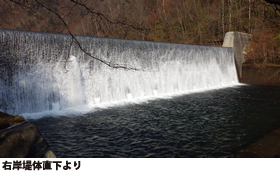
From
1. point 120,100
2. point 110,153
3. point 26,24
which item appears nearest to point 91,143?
point 110,153

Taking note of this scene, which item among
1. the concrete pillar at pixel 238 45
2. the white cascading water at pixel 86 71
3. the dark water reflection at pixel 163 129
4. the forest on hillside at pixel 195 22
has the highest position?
the forest on hillside at pixel 195 22

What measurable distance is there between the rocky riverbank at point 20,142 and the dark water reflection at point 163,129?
1.20m

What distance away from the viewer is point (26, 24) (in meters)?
35.2

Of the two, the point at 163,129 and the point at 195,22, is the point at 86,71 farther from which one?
the point at 195,22

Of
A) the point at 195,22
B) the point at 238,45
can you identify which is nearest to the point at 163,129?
the point at 238,45

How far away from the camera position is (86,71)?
372 inches

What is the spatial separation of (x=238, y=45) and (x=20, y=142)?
1734cm

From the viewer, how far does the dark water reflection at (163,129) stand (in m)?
4.72

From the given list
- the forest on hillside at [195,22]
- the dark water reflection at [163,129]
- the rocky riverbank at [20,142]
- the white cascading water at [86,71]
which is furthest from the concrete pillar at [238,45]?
the rocky riverbank at [20,142]

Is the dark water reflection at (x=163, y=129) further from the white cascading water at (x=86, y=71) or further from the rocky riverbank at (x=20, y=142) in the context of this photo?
the white cascading water at (x=86, y=71)

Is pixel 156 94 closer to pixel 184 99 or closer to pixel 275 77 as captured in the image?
pixel 184 99

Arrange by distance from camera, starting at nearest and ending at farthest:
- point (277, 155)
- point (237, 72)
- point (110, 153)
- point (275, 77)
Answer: point (277, 155) < point (110, 153) < point (275, 77) < point (237, 72)

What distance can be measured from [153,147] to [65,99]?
17.4ft

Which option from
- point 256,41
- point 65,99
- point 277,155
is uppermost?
point 256,41
